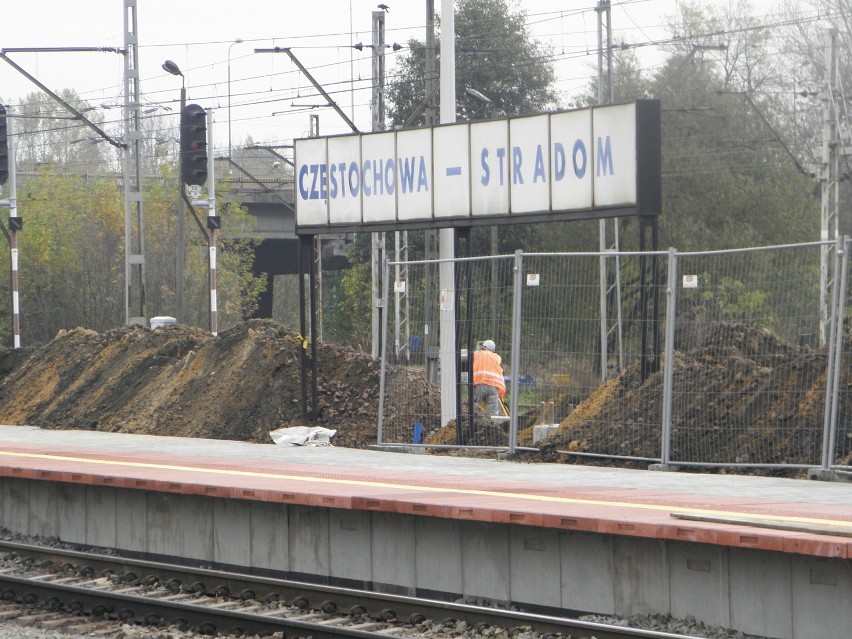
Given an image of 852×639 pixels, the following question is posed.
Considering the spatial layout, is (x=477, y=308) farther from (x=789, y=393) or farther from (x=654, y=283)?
(x=789, y=393)

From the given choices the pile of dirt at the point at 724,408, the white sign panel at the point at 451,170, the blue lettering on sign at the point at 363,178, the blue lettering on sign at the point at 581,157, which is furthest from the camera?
the blue lettering on sign at the point at 363,178

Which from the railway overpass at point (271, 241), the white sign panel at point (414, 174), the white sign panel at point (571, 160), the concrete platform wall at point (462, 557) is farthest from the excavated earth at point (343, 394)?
the railway overpass at point (271, 241)

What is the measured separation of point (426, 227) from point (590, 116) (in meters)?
3.00

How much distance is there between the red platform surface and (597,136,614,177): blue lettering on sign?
3.80 metres

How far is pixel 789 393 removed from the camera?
45.1ft

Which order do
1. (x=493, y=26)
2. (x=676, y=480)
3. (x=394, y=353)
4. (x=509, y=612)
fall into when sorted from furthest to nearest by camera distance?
(x=493, y=26), (x=394, y=353), (x=676, y=480), (x=509, y=612)

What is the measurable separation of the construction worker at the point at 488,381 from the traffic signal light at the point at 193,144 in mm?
11693

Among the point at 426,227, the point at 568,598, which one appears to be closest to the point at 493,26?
the point at 426,227

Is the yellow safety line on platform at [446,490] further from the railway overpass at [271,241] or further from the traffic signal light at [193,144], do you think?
the railway overpass at [271,241]

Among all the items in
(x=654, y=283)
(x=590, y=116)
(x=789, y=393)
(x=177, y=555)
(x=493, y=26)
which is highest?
(x=493, y=26)

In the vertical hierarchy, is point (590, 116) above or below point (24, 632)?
above

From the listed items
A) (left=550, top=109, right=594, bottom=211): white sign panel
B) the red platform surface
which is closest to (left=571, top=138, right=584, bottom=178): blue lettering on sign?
(left=550, top=109, right=594, bottom=211): white sign panel

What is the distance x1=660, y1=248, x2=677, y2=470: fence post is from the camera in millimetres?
14234

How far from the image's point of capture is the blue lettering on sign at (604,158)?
52.9ft
